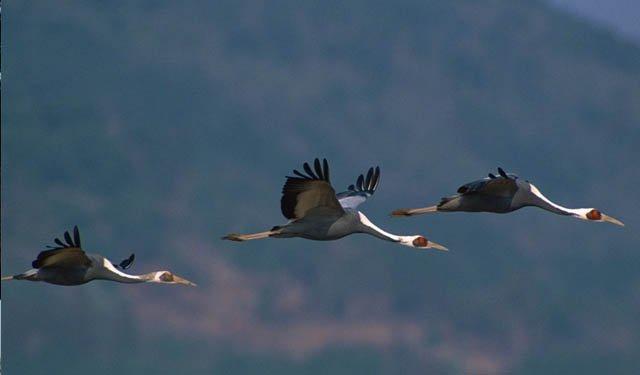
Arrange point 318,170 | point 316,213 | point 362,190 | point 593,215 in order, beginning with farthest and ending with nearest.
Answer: point 362,190, point 593,215, point 316,213, point 318,170

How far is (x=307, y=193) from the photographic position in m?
16.8

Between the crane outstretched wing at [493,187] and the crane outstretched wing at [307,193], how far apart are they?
7.08 feet

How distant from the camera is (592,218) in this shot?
62.7 feet

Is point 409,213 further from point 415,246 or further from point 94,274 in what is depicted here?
point 94,274

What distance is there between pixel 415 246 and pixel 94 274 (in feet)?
17.3

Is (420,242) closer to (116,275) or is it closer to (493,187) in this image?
(493,187)

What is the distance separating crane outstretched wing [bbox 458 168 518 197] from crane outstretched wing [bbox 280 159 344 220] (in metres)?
2.16

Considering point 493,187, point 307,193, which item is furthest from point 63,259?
point 493,187

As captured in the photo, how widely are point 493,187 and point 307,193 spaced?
3203 millimetres

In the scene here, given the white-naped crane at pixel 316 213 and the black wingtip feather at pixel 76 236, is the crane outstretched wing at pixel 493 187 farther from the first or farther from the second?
the black wingtip feather at pixel 76 236

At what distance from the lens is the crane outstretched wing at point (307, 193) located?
53.8 ft

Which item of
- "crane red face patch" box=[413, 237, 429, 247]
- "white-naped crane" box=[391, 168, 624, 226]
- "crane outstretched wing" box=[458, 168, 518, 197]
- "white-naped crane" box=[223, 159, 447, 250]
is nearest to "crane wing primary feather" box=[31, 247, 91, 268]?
"white-naped crane" box=[223, 159, 447, 250]

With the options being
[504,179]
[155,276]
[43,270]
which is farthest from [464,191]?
[43,270]

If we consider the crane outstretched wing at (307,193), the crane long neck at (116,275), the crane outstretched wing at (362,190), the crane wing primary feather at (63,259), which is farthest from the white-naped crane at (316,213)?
the crane wing primary feather at (63,259)
